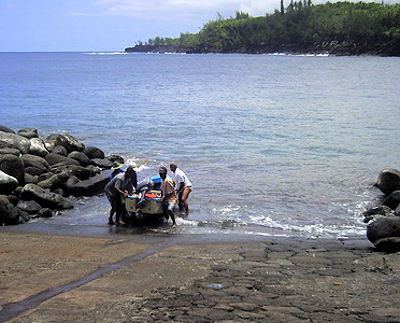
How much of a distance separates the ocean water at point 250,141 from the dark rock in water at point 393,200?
2.25 feet

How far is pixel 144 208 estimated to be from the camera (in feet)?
45.3

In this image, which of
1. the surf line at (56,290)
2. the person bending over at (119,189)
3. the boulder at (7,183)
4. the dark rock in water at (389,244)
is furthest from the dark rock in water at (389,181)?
the boulder at (7,183)

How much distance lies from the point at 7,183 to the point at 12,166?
3.98ft

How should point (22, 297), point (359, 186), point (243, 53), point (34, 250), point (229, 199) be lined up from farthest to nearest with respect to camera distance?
point (243, 53)
point (359, 186)
point (229, 199)
point (34, 250)
point (22, 297)

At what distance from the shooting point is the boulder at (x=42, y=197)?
15.5 m

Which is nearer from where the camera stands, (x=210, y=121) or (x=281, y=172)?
(x=281, y=172)

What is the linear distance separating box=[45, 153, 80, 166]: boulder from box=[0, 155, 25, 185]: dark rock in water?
2745mm

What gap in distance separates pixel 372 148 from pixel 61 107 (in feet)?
89.4

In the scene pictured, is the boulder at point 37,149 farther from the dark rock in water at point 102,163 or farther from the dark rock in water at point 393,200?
the dark rock in water at point 393,200

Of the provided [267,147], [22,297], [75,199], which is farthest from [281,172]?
[22,297]

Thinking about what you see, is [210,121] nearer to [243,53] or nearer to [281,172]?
[281,172]

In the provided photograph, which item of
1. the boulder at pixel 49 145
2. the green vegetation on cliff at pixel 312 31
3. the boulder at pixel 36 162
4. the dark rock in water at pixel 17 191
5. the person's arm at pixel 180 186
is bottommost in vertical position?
the dark rock in water at pixel 17 191

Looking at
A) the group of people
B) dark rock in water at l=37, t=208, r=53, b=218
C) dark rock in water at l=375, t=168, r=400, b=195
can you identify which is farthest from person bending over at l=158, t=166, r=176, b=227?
dark rock in water at l=375, t=168, r=400, b=195

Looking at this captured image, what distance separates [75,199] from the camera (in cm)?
1684
